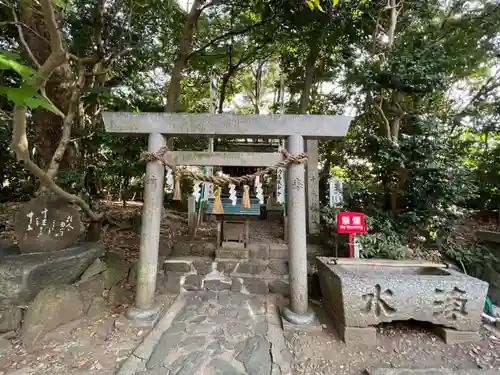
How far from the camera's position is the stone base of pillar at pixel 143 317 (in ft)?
10.4

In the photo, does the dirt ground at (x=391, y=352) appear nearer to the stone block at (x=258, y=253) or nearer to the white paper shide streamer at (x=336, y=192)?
the stone block at (x=258, y=253)

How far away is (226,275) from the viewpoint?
14.9 feet

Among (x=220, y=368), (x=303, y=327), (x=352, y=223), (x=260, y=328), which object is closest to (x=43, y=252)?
(x=220, y=368)

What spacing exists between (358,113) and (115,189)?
431 inches

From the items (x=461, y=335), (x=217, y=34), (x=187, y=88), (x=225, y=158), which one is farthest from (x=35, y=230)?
(x=187, y=88)

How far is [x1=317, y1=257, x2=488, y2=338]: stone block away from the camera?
2.86m

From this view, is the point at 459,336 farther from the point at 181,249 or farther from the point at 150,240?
the point at 181,249

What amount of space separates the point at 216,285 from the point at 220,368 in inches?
74.9

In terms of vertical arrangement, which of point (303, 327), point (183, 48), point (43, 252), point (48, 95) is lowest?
point (303, 327)

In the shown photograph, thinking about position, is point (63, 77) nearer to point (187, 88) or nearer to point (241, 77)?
point (187, 88)

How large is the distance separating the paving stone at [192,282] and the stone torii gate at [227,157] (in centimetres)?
97

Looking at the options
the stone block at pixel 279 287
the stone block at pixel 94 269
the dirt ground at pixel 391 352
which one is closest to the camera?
the dirt ground at pixel 391 352

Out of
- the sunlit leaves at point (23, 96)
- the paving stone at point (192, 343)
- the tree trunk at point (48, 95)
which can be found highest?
the tree trunk at point (48, 95)

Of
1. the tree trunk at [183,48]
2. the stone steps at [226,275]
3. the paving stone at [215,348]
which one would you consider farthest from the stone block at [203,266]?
the tree trunk at [183,48]
